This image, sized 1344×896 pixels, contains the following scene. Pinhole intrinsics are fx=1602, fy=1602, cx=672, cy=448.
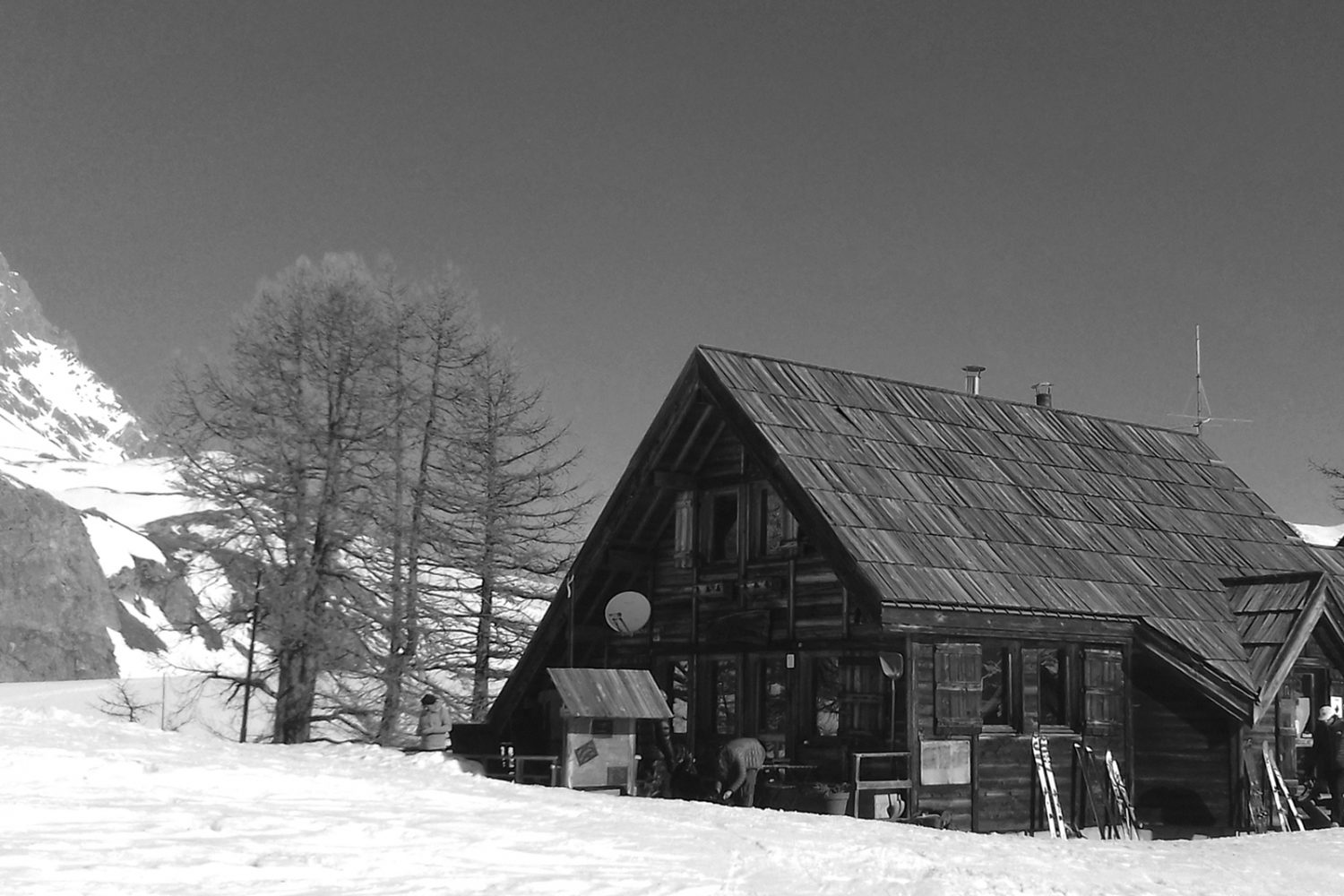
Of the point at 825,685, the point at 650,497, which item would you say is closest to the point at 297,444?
the point at 650,497

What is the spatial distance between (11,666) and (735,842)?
65220 mm

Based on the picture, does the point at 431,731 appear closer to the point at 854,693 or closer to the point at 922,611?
the point at 854,693

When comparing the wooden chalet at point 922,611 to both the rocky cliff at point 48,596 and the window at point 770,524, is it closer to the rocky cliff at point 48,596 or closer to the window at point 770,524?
the window at point 770,524

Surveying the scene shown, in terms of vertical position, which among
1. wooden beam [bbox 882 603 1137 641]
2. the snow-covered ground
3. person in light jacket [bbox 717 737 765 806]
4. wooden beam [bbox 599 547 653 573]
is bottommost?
the snow-covered ground

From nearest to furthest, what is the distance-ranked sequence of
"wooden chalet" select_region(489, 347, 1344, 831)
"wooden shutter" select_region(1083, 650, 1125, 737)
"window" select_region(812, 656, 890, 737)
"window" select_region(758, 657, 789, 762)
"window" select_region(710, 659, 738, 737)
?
"wooden chalet" select_region(489, 347, 1344, 831) < "window" select_region(812, 656, 890, 737) < "window" select_region(758, 657, 789, 762) < "wooden shutter" select_region(1083, 650, 1125, 737) < "window" select_region(710, 659, 738, 737)

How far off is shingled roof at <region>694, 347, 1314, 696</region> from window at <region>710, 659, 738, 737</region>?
3.37 metres

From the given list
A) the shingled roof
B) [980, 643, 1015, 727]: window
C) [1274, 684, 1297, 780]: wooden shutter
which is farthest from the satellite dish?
[1274, 684, 1297, 780]: wooden shutter

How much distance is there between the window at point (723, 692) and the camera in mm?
23297

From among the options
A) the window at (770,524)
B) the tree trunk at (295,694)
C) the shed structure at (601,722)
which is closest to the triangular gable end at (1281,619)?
the window at (770,524)

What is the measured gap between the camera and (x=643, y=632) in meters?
24.8

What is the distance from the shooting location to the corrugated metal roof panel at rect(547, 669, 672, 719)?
2016 centimetres

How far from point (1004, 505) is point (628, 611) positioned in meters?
5.89

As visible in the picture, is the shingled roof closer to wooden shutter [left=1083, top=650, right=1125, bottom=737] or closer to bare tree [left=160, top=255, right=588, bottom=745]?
wooden shutter [left=1083, top=650, right=1125, bottom=737]

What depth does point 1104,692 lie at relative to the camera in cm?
2256
